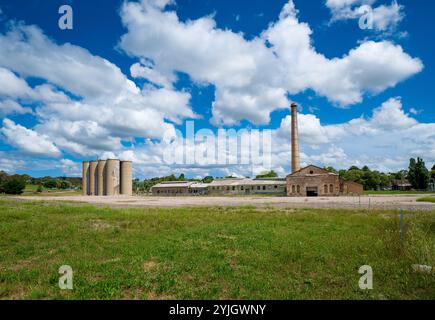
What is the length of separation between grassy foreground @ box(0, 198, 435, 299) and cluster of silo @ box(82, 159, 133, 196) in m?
75.9

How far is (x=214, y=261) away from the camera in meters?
8.83

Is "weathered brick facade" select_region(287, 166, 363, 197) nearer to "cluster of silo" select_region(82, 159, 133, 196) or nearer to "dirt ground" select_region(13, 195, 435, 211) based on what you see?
"dirt ground" select_region(13, 195, 435, 211)

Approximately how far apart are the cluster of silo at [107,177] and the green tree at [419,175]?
8875cm

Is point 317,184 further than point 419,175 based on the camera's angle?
No

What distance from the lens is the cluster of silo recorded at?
87.8 meters

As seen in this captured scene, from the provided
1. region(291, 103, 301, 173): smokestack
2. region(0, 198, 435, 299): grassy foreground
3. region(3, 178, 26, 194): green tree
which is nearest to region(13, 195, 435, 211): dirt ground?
region(0, 198, 435, 299): grassy foreground

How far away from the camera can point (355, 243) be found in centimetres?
1103

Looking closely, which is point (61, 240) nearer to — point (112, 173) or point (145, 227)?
point (145, 227)

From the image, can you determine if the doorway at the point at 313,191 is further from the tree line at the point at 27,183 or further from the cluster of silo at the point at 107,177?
the tree line at the point at 27,183

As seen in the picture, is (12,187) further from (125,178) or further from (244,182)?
(244,182)

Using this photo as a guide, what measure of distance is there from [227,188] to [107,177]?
37792 mm

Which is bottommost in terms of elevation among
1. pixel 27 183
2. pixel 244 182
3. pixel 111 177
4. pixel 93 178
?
pixel 27 183

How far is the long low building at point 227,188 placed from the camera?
84394 mm

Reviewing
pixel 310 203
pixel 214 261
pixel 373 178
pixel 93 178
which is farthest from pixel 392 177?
pixel 214 261
